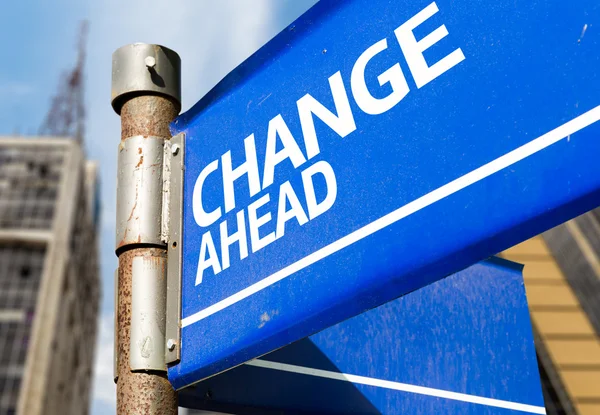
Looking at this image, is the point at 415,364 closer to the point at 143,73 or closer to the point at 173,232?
the point at 173,232

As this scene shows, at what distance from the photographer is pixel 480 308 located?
88.8 inches

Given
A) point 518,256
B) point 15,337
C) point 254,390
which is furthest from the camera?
point 15,337

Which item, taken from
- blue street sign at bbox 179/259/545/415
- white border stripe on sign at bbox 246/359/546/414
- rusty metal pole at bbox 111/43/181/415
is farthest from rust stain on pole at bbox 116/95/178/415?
white border stripe on sign at bbox 246/359/546/414

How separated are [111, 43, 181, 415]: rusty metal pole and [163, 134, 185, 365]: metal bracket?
15 millimetres

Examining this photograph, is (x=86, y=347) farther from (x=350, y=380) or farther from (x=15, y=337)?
(x=350, y=380)

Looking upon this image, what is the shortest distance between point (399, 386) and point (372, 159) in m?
0.84

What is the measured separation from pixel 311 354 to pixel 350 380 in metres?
0.12

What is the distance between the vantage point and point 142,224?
175 cm

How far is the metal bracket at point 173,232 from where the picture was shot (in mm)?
1633

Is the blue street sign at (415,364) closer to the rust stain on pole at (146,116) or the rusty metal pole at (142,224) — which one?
the rusty metal pole at (142,224)

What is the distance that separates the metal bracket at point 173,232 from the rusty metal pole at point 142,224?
0.05 feet

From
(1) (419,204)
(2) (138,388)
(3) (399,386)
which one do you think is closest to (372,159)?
(1) (419,204)

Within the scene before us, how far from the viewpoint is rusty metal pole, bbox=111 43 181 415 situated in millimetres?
1606

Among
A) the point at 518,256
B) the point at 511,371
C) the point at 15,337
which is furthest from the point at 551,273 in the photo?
the point at 15,337
